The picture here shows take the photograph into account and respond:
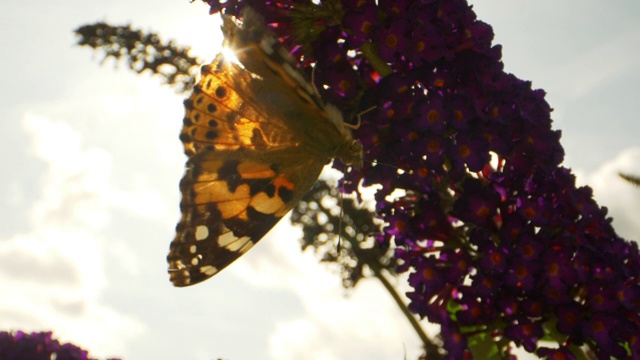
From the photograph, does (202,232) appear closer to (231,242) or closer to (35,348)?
(231,242)

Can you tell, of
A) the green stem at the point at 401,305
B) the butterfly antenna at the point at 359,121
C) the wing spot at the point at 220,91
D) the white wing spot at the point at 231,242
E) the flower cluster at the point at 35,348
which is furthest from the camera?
the green stem at the point at 401,305

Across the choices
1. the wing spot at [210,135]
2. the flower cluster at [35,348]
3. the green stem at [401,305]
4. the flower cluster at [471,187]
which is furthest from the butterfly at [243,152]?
the green stem at [401,305]

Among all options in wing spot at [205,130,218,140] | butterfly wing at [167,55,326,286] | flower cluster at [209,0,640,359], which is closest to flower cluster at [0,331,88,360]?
butterfly wing at [167,55,326,286]

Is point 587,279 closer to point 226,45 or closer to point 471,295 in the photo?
point 471,295

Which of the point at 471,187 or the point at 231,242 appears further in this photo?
the point at 231,242

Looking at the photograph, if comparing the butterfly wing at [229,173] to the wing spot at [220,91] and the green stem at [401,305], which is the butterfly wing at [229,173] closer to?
the wing spot at [220,91]

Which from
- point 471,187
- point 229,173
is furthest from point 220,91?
point 471,187

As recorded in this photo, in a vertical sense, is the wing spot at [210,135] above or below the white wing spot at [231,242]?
above

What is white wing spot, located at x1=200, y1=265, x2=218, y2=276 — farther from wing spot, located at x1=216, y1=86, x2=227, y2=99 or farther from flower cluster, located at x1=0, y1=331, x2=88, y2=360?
flower cluster, located at x1=0, y1=331, x2=88, y2=360
